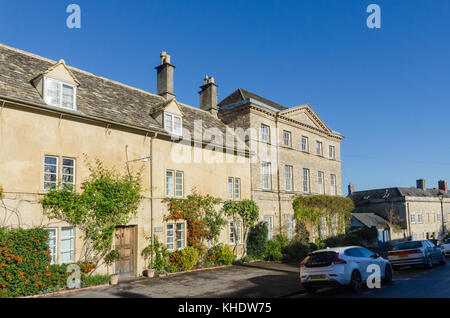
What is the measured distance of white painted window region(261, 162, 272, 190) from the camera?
999 inches

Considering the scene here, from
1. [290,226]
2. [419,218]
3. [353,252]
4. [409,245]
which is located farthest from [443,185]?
[353,252]

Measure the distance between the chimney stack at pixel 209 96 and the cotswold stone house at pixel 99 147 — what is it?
326 centimetres

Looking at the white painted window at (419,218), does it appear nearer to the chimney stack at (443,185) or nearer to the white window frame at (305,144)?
the chimney stack at (443,185)

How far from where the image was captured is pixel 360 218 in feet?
136

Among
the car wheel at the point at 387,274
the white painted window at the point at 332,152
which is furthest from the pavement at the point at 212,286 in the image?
the white painted window at the point at 332,152

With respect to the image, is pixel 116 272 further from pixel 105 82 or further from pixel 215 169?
pixel 105 82

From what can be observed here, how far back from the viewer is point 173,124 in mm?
19703

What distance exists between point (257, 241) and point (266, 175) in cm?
501

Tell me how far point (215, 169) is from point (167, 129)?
12.9ft

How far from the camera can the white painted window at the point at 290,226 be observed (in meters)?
26.5

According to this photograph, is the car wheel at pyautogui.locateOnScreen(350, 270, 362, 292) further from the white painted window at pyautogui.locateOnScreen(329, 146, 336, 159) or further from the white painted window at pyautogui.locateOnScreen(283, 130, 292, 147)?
the white painted window at pyautogui.locateOnScreen(329, 146, 336, 159)

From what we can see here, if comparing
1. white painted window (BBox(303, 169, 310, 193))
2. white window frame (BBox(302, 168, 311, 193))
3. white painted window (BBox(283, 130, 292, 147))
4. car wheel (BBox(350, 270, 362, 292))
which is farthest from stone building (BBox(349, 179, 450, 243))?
car wheel (BBox(350, 270, 362, 292))

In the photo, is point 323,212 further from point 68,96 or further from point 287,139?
point 68,96
